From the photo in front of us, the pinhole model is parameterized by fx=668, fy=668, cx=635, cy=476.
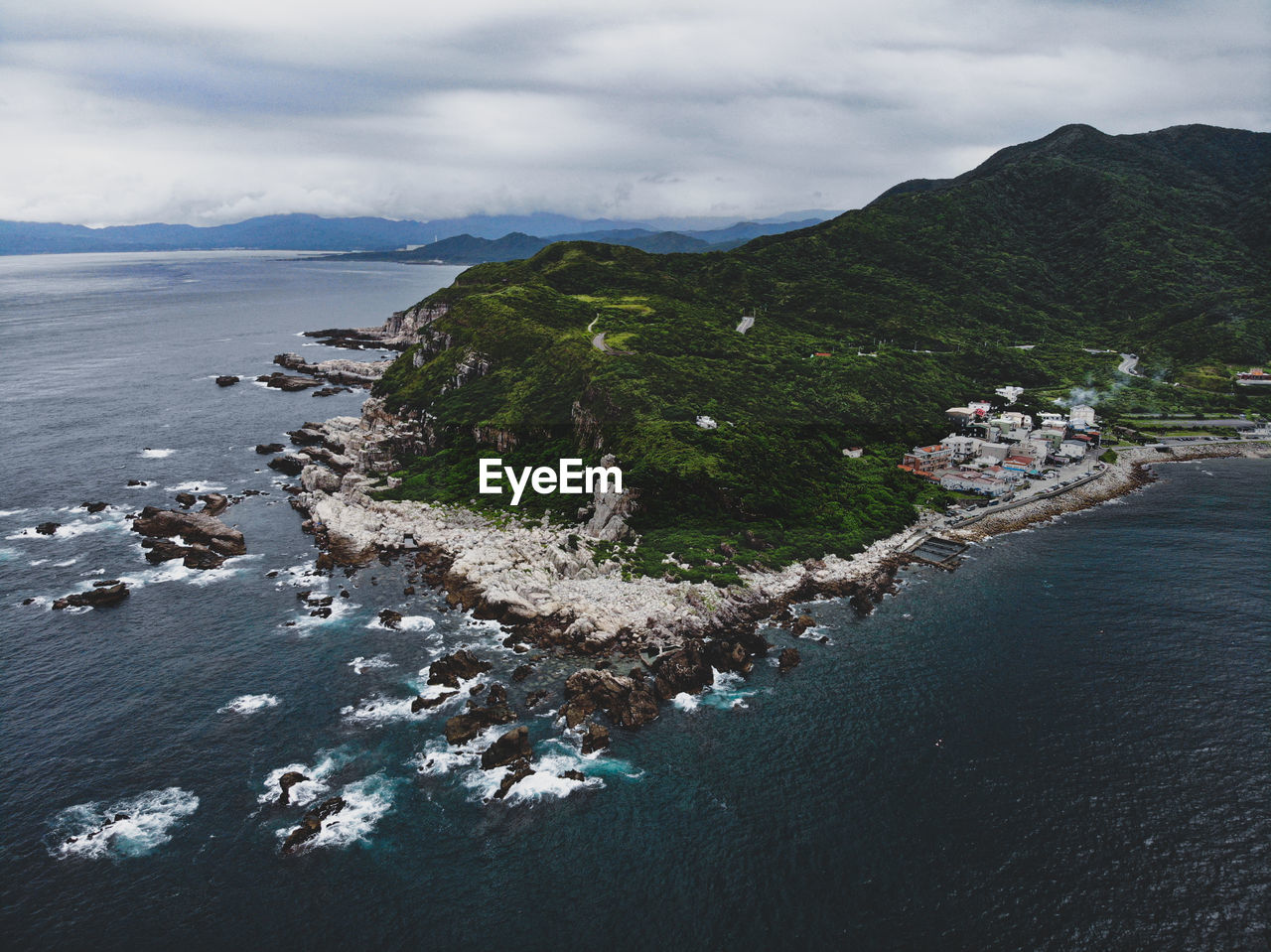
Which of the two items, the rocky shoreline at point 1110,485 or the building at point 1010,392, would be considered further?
the building at point 1010,392

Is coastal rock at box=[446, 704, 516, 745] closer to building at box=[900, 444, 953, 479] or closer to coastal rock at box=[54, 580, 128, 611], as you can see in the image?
coastal rock at box=[54, 580, 128, 611]

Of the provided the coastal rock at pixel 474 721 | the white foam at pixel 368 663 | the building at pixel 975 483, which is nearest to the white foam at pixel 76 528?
the white foam at pixel 368 663

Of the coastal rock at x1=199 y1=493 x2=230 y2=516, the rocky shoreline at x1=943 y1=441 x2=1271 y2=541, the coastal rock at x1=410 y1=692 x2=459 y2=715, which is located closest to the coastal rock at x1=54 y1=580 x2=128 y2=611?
the coastal rock at x1=199 y1=493 x2=230 y2=516

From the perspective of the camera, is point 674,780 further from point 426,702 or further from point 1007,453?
point 1007,453

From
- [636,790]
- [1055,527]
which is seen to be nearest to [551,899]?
[636,790]

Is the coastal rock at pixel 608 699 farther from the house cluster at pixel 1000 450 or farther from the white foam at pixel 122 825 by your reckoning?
the house cluster at pixel 1000 450

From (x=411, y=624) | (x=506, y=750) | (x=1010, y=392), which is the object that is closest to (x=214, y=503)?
(x=411, y=624)
